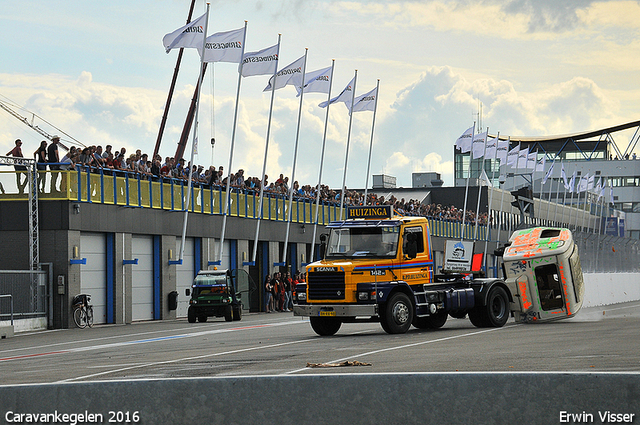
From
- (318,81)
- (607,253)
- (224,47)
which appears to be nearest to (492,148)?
(607,253)

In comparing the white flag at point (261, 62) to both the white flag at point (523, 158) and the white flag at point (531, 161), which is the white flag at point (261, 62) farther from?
the white flag at point (531, 161)

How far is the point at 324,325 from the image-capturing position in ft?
78.2

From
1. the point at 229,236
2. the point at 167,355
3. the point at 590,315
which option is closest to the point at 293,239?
the point at 229,236

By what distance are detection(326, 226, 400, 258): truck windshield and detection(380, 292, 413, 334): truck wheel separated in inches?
42.8

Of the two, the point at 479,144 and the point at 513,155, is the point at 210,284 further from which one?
the point at 513,155

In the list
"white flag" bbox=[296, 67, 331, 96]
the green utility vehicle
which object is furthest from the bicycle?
"white flag" bbox=[296, 67, 331, 96]

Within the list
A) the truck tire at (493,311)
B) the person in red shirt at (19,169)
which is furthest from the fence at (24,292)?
the truck tire at (493,311)

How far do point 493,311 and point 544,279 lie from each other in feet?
7.04

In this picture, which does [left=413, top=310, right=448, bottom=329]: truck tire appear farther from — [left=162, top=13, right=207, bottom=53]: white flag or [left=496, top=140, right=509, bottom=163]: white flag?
[left=496, top=140, right=509, bottom=163]: white flag

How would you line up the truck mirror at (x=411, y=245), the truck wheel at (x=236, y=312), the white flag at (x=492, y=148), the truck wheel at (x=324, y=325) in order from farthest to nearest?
1. the white flag at (x=492, y=148)
2. the truck wheel at (x=236, y=312)
3. the truck wheel at (x=324, y=325)
4. the truck mirror at (x=411, y=245)

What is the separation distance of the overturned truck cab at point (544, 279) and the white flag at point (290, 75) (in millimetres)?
18923

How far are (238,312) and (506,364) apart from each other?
21.5m

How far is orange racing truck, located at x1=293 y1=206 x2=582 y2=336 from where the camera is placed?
22.4 metres

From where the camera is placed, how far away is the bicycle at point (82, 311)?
33.2 m
